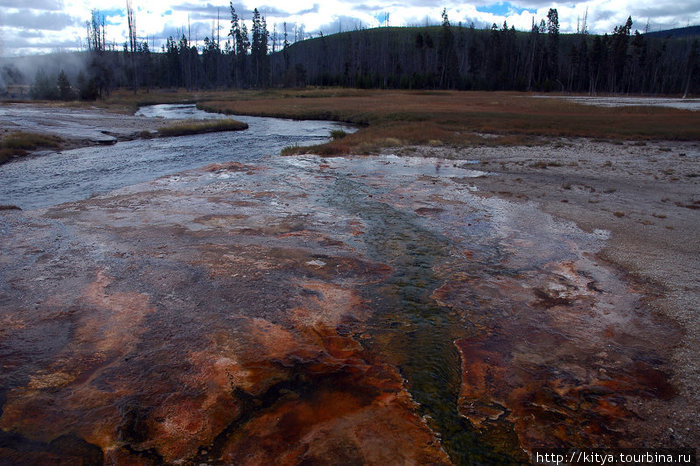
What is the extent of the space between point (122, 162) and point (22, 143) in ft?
20.9

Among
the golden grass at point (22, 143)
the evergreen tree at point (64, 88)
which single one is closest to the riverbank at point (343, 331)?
the golden grass at point (22, 143)

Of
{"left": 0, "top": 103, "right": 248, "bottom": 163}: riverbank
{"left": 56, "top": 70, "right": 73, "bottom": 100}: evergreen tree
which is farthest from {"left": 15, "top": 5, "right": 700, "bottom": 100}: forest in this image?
{"left": 0, "top": 103, "right": 248, "bottom": 163}: riverbank

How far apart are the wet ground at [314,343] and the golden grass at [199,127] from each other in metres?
21.7

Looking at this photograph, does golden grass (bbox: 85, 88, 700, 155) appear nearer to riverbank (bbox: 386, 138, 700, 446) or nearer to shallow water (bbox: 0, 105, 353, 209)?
riverbank (bbox: 386, 138, 700, 446)

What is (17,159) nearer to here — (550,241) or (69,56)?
(550,241)

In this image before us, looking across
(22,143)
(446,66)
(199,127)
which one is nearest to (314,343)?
(22,143)

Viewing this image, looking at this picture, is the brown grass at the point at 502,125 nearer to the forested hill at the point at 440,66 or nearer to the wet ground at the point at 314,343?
the wet ground at the point at 314,343

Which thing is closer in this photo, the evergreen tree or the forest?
the evergreen tree

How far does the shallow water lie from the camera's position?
48.0 ft

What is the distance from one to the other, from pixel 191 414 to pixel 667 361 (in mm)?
5199

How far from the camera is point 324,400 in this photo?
4727 mm

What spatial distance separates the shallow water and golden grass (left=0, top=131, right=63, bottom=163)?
35.1 inches

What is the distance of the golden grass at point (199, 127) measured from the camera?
31.0 m

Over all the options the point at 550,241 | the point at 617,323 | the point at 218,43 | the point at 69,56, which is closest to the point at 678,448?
the point at 617,323
